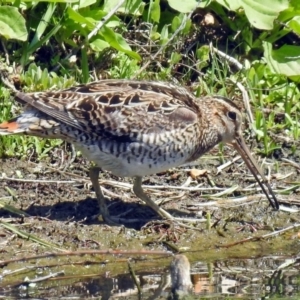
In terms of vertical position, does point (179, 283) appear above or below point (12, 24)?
below

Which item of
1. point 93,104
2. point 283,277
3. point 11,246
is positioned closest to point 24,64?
point 93,104

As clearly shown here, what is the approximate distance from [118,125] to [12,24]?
5.44 ft

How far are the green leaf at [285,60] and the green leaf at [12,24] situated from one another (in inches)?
84.5

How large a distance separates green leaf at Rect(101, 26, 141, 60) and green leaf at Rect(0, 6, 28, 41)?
26.8 inches

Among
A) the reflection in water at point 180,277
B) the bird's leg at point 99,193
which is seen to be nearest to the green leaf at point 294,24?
the bird's leg at point 99,193

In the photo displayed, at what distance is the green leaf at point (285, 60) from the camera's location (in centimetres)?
907

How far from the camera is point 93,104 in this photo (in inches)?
289

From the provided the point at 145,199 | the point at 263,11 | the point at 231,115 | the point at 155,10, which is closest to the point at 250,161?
the point at 231,115

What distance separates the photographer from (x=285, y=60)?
9.16m

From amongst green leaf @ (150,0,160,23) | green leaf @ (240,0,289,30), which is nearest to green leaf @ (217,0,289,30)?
green leaf @ (240,0,289,30)

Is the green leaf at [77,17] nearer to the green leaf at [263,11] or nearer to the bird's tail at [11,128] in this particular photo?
the green leaf at [263,11]

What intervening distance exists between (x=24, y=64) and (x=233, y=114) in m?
1.87

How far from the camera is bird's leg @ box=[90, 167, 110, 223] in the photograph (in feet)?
24.6

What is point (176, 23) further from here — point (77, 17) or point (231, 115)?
point (231, 115)
